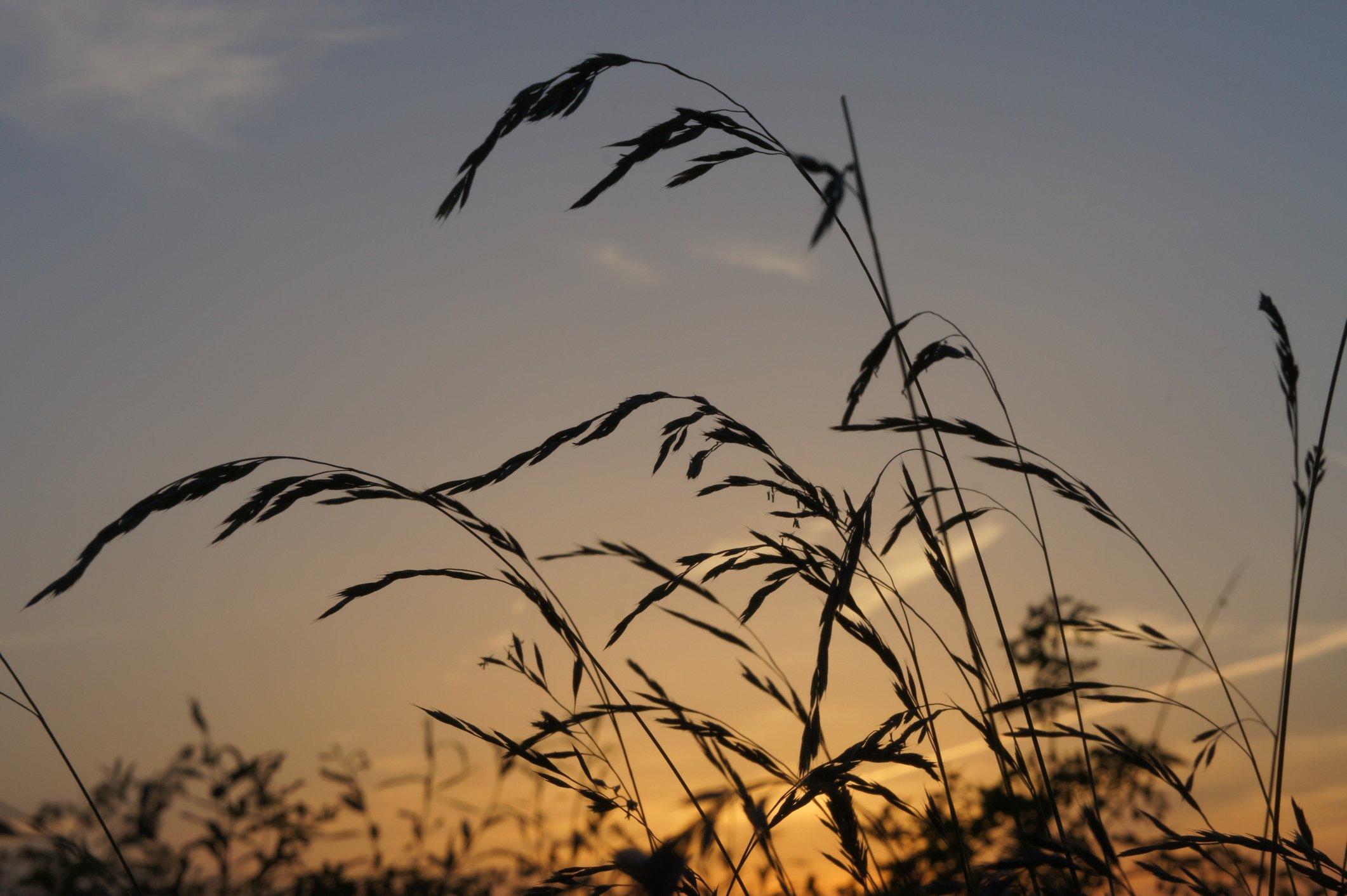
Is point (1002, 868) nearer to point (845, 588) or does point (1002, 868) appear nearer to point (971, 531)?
point (845, 588)

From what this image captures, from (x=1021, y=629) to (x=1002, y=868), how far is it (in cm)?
738

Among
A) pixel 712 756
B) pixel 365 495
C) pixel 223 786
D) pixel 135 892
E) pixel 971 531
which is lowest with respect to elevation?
pixel 135 892

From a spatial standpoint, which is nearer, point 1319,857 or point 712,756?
point 1319,857

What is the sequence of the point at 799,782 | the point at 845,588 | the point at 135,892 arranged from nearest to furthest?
1. the point at 799,782
2. the point at 845,588
3. the point at 135,892

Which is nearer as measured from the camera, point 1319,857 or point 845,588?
point 845,588

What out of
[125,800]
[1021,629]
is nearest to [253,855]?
[125,800]

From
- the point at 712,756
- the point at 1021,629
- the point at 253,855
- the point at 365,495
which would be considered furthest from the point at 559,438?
the point at 1021,629

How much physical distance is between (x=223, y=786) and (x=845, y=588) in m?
1.76

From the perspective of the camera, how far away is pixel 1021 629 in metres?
8.09

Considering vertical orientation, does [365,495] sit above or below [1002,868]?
above

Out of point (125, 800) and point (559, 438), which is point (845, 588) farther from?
point (125, 800)

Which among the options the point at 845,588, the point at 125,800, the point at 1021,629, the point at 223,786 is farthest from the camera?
the point at 1021,629

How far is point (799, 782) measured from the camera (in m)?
0.87

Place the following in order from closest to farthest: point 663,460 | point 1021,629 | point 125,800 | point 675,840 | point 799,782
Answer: point 675,840, point 799,782, point 663,460, point 125,800, point 1021,629
